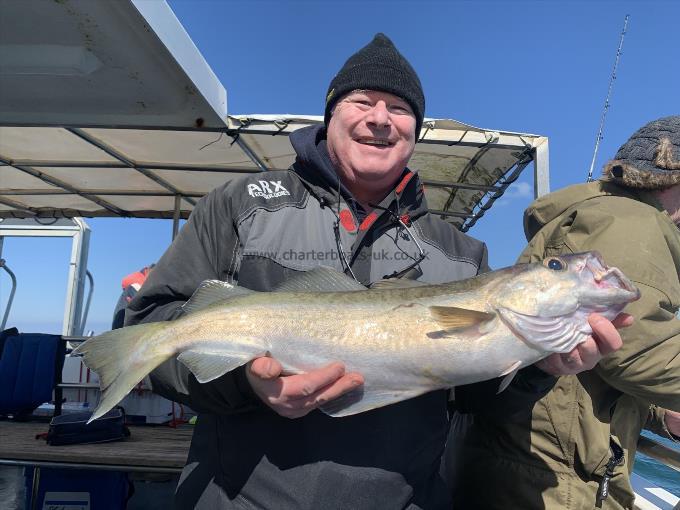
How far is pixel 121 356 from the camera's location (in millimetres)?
2236

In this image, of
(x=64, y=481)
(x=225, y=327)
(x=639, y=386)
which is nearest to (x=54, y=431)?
(x=64, y=481)

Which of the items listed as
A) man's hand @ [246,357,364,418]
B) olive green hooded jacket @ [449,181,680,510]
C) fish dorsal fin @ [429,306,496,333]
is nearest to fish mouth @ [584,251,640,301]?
olive green hooded jacket @ [449,181,680,510]

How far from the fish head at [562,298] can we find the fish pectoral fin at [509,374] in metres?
0.11

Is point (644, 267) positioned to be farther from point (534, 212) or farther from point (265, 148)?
point (265, 148)

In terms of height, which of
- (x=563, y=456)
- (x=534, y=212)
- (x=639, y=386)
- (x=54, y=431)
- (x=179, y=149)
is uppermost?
(x=179, y=149)

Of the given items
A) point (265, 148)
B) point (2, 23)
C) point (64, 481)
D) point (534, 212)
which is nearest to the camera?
point (534, 212)

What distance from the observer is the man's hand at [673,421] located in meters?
3.34

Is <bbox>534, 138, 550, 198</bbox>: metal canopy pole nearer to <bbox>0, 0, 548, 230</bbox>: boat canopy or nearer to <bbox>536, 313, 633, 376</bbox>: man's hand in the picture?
<bbox>0, 0, 548, 230</bbox>: boat canopy

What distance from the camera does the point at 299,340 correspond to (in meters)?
2.22

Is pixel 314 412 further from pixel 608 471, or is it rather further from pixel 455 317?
pixel 608 471

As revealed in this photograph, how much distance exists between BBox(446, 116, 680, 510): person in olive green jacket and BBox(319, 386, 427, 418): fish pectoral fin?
945mm

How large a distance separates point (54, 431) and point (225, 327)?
155 inches

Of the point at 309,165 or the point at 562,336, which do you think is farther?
the point at 309,165

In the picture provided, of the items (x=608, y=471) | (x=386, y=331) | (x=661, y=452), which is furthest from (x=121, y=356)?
(x=661, y=452)
